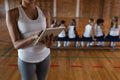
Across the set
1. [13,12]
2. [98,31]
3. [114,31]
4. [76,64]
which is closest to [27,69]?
[13,12]

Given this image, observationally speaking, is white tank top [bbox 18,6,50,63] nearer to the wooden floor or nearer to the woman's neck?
the woman's neck

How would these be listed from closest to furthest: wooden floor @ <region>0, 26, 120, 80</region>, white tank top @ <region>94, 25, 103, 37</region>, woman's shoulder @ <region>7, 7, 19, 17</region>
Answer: woman's shoulder @ <region>7, 7, 19, 17</region>
wooden floor @ <region>0, 26, 120, 80</region>
white tank top @ <region>94, 25, 103, 37</region>

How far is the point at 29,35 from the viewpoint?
1368 mm

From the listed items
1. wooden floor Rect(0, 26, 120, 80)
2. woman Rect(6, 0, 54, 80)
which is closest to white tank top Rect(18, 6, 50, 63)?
woman Rect(6, 0, 54, 80)

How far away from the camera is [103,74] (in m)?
3.21

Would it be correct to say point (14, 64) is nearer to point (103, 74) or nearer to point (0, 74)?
point (0, 74)

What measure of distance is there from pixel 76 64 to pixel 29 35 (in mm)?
2454

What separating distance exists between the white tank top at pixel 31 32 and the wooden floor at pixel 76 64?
1680mm

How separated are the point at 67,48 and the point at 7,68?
1797 mm

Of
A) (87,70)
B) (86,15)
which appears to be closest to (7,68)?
(87,70)

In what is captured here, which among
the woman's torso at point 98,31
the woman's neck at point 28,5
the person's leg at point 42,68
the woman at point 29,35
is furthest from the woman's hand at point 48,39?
the woman's torso at point 98,31

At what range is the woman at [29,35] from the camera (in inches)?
51.6

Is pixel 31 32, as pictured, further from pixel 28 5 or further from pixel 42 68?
pixel 42 68

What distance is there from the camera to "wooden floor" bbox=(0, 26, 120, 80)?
312 centimetres
